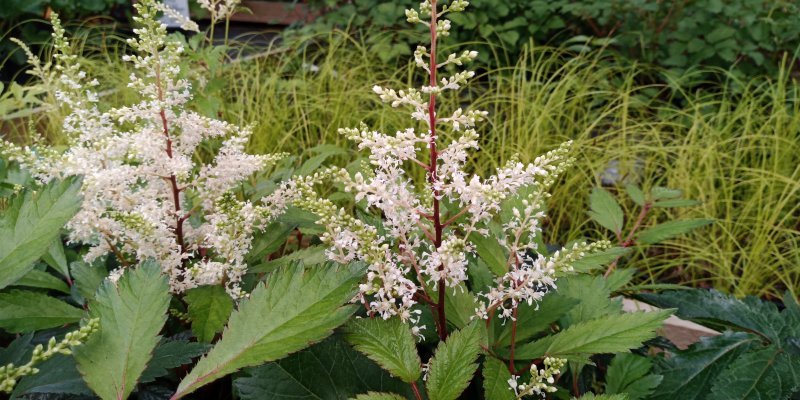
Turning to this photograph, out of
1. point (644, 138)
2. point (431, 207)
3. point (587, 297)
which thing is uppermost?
point (431, 207)

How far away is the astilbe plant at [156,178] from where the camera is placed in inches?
32.6

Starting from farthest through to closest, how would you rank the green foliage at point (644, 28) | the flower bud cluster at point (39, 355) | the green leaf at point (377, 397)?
the green foliage at point (644, 28) → the green leaf at point (377, 397) → the flower bud cluster at point (39, 355)

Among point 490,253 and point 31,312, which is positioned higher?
point 490,253

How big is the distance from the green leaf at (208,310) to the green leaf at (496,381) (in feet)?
1.02

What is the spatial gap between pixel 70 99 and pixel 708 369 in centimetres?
97

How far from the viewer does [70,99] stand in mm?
938

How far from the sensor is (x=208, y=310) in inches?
31.0

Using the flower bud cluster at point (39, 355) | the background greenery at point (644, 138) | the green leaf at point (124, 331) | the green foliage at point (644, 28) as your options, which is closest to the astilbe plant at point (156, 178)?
the green leaf at point (124, 331)

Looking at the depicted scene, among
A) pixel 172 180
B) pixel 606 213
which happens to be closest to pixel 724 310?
pixel 606 213

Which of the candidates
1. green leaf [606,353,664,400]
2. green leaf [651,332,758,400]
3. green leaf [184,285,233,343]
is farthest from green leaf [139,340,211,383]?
green leaf [651,332,758,400]

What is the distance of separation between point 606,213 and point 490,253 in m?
0.57

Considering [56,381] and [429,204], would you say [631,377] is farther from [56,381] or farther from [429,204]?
[56,381]

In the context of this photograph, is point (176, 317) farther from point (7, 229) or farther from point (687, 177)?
point (687, 177)

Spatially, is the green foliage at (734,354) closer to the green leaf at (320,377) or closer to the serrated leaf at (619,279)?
the serrated leaf at (619,279)
